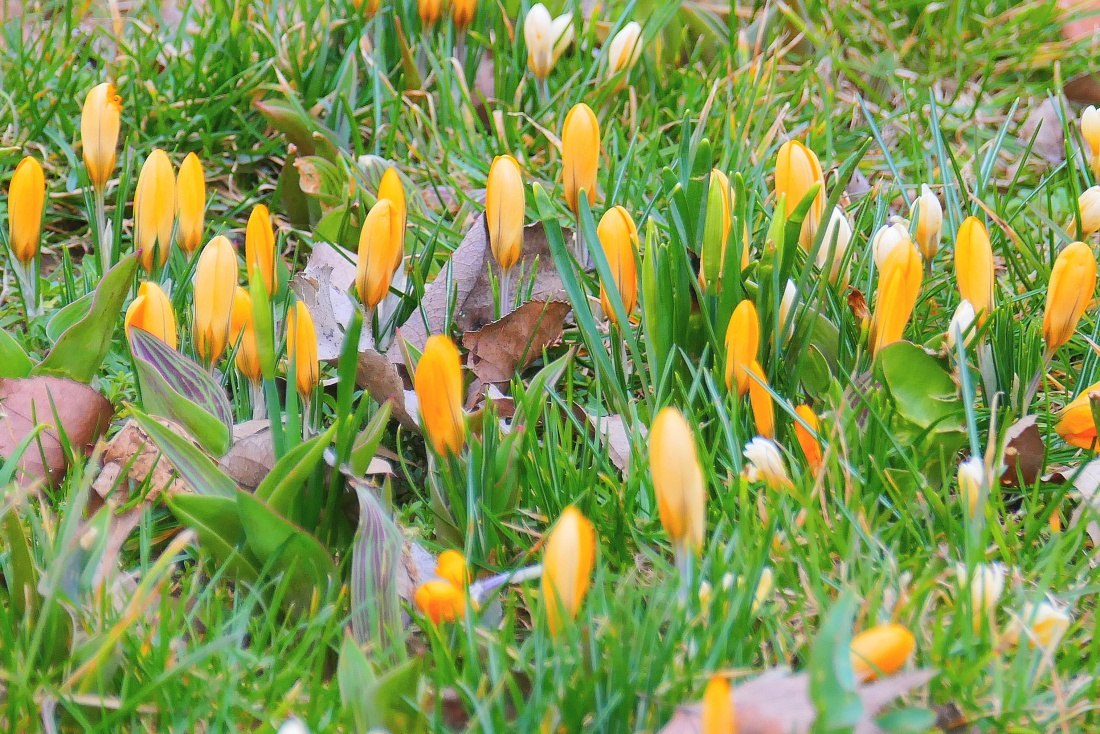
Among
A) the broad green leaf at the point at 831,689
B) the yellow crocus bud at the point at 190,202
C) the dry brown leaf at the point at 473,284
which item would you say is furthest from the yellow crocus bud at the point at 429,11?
the broad green leaf at the point at 831,689

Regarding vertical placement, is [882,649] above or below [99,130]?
below

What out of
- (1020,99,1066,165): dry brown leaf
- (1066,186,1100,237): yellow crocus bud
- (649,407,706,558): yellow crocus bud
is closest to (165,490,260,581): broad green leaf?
(649,407,706,558): yellow crocus bud

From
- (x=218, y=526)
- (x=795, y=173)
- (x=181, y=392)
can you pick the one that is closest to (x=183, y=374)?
(x=181, y=392)

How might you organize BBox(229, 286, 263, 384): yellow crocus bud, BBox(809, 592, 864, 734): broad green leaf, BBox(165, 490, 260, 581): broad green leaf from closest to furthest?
1. BBox(809, 592, 864, 734): broad green leaf
2. BBox(165, 490, 260, 581): broad green leaf
3. BBox(229, 286, 263, 384): yellow crocus bud

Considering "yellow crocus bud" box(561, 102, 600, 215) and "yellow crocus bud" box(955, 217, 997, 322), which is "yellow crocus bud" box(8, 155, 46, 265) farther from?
"yellow crocus bud" box(955, 217, 997, 322)

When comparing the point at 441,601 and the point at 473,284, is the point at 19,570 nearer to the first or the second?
the point at 441,601

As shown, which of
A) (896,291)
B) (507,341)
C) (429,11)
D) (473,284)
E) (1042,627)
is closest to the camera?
(1042,627)

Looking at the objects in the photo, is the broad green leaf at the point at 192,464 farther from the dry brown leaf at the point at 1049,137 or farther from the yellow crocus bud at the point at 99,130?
the dry brown leaf at the point at 1049,137
